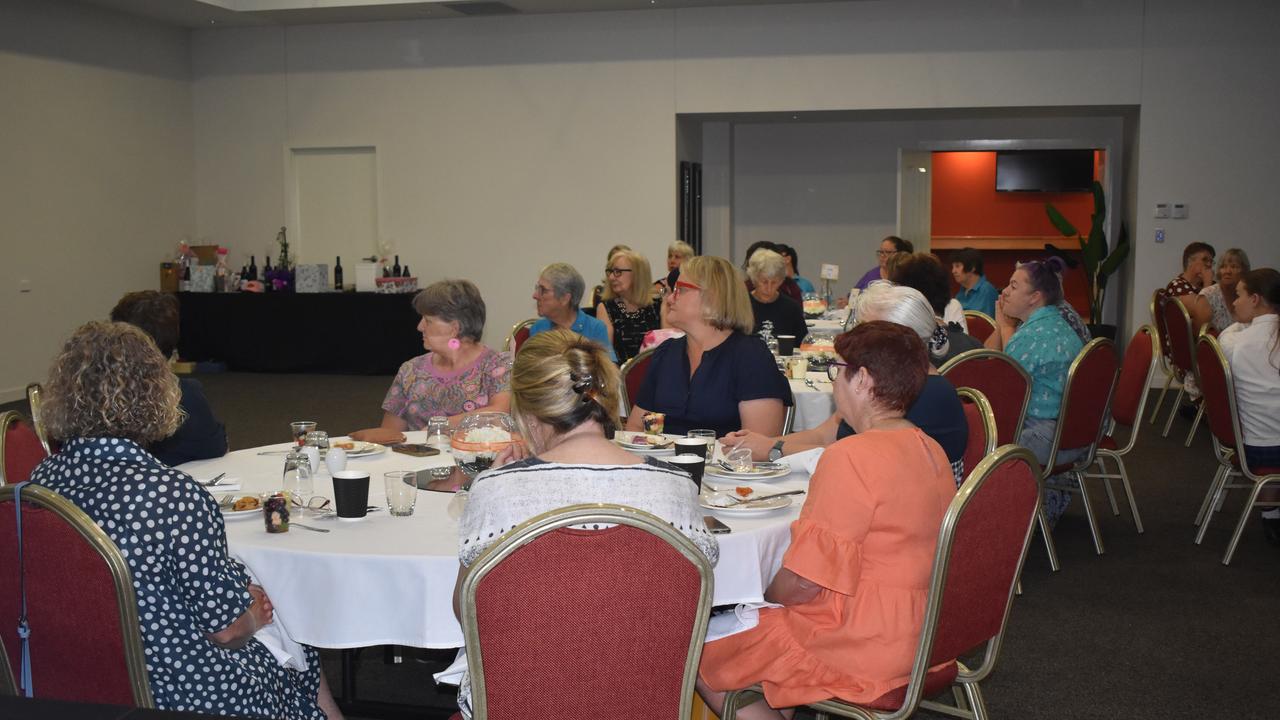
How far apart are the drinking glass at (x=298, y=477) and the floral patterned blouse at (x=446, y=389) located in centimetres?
129

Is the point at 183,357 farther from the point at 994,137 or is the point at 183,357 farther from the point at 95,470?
the point at 95,470

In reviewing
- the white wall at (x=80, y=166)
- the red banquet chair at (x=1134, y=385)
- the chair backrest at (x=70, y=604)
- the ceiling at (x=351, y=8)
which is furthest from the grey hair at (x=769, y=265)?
the white wall at (x=80, y=166)

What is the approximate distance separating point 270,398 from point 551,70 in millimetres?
4191

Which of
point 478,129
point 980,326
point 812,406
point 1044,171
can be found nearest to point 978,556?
point 812,406

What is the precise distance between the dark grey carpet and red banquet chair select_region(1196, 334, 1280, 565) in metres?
0.20

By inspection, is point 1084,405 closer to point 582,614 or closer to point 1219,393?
point 1219,393

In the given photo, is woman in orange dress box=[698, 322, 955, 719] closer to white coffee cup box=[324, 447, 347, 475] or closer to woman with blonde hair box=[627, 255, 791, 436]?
white coffee cup box=[324, 447, 347, 475]

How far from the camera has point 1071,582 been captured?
4.71 metres

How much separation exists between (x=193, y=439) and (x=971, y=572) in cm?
226

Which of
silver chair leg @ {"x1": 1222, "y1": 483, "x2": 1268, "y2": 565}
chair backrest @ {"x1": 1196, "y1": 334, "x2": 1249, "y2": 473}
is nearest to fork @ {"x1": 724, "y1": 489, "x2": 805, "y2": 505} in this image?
chair backrest @ {"x1": 1196, "y1": 334, "x2": 1249, "y2": 473}

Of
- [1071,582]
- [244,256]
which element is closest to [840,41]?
[244,256]

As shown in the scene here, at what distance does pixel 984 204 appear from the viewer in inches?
611

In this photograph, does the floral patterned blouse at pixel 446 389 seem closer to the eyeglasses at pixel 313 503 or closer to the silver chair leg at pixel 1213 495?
the eyeglasses at pixel 313 503

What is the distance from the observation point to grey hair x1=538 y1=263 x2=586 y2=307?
5.44 meters
